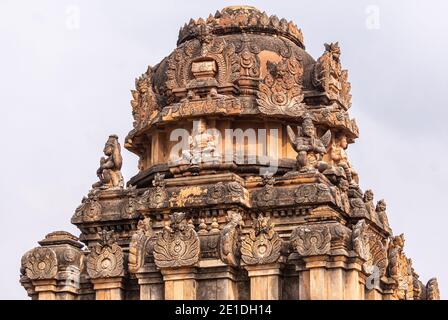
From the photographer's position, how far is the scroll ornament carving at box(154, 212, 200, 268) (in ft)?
105

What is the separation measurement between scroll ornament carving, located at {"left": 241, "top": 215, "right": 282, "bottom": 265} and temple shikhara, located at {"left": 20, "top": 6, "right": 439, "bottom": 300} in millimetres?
26

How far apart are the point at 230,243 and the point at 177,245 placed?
3.88 ft

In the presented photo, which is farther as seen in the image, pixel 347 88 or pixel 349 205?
pixel 347 88

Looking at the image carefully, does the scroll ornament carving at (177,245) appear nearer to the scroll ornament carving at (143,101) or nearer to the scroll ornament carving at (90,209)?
the scroll ornament carving at (90,209)

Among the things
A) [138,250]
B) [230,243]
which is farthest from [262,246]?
[138,250]

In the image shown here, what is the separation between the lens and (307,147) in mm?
33562

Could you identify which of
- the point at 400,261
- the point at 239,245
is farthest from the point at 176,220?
the point at 400,261

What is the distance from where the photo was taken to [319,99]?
35.9m

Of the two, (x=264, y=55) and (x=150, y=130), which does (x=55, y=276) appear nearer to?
(x=150, y=130)

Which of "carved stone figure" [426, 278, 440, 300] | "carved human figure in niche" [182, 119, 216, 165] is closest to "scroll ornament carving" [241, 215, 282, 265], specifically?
"carved human figure in niche" [182, 119, 216, 165]

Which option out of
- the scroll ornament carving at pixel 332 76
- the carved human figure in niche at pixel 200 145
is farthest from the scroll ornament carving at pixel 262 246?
the scroll ornament carving at pixel 332 76

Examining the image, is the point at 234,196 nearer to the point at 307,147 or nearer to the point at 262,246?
the point at 262,246
